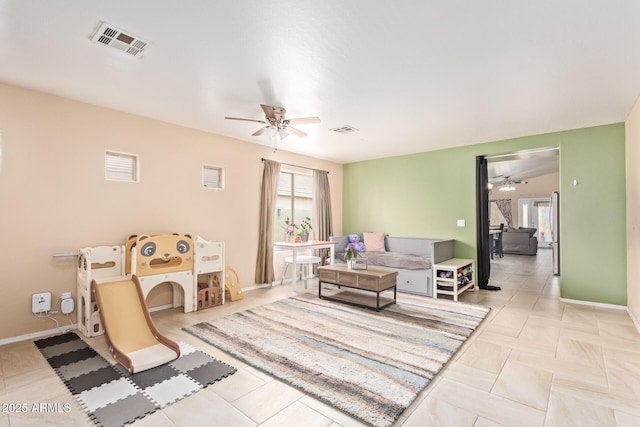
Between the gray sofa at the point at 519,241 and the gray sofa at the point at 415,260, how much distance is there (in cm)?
598

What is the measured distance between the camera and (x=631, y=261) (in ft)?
12.6

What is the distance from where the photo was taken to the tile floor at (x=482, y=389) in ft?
6.25

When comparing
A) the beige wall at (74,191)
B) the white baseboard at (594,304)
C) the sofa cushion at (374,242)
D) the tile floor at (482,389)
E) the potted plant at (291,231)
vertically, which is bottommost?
the tile floor at (482,389)

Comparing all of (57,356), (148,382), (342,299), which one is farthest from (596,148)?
(57,356)

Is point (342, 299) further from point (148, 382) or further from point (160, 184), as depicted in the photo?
point (160, 184)

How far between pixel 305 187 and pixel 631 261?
508 cm

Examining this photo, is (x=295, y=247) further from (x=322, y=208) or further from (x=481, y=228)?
(x=481, y=228)

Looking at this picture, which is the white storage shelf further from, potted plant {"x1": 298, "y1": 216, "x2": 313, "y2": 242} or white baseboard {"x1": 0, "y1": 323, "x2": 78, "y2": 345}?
white baseboard {"x1": 0, "y1": 323, "x2": 78, "y2": 345}

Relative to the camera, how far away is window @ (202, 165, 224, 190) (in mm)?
4759

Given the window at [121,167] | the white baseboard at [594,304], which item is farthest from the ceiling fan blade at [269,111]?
the white baseboard at [594,304]

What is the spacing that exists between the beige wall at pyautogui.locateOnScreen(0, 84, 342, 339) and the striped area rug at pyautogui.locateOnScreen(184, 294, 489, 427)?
1575mm

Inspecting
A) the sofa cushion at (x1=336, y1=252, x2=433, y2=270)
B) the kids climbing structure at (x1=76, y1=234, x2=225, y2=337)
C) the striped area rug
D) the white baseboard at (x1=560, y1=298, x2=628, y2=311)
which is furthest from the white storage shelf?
the kids climbing structure at (x1=76, y1=234, x2=225, y2=337)

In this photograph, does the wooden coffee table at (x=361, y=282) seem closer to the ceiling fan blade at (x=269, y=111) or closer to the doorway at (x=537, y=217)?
the ceiling fan blade at (x=269, y=111)

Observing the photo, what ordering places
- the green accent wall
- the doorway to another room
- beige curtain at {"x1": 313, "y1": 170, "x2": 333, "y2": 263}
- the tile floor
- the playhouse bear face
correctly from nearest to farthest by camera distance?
the tile floor
the playhouse bear face
the green accent wall
beige curtain at {"x1": 313, "y1": 170, "x2": 333, "y2": 263}
the doorway to another room
